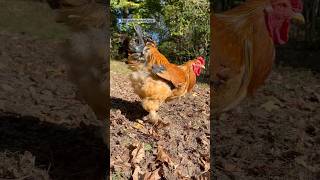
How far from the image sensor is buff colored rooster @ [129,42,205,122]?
407cm

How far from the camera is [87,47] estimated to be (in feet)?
13.1

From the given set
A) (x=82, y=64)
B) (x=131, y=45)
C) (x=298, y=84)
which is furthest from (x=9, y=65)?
(x=298, y=84)

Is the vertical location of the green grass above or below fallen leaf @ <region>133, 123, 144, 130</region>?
above

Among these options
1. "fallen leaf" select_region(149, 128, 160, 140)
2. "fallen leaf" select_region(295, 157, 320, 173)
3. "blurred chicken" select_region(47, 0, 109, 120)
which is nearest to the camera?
"blurred chicken" select_region(47, 0, 109, 120)

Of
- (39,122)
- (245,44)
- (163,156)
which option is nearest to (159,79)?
(163,156)

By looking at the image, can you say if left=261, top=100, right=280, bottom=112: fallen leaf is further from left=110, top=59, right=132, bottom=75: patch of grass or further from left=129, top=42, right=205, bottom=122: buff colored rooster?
left=110, top=59, right=132, bottom=75: patch of grass

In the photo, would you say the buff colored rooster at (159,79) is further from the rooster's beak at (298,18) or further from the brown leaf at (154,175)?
the rooster's beak at (298,18)

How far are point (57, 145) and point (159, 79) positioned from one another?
33.7 inches

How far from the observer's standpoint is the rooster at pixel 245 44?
4031 millimetres

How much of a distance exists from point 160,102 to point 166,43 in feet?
1.33

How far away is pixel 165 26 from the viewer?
13.3 feet

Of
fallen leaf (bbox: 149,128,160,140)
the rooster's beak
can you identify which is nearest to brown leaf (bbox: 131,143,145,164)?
fallen leaf (bbox: 149,128,160,140)

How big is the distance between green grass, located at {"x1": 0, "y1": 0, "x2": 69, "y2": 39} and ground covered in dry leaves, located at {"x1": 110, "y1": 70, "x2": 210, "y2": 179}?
56 cm

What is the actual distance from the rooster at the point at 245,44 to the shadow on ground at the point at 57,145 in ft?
2.97
